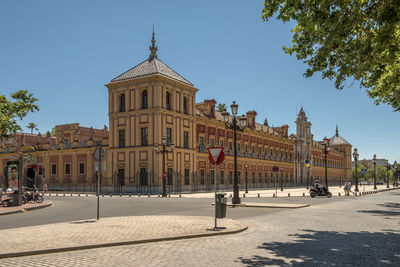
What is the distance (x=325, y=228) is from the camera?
37.0 ft

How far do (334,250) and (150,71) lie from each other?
119 feet

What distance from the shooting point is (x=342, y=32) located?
891 centimetres

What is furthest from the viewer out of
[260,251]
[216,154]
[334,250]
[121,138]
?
[121,138]

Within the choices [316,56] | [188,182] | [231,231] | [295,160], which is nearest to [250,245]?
[231,231]

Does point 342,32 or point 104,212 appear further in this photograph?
point 104,212

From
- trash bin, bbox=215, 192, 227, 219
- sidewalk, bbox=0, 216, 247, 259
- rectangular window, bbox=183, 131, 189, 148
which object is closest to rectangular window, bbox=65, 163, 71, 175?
rectangular window, bbox=183, 131, 189, 148

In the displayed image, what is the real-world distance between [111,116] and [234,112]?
25.9 meters

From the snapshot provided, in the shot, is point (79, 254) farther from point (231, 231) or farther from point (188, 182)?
point (188, 182)

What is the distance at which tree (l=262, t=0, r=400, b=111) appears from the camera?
8.61 meters

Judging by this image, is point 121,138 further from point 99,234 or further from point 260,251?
point 260,251

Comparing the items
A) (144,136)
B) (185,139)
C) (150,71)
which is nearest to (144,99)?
(150,71)

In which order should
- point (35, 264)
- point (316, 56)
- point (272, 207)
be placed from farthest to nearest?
point (272, 207) → point (316, 56) → point (35, 264)

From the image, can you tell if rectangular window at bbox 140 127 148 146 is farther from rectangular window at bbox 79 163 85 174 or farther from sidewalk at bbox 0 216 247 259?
sidewalk at bbox 0 216 247 259

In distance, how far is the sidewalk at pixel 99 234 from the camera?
7963mm
